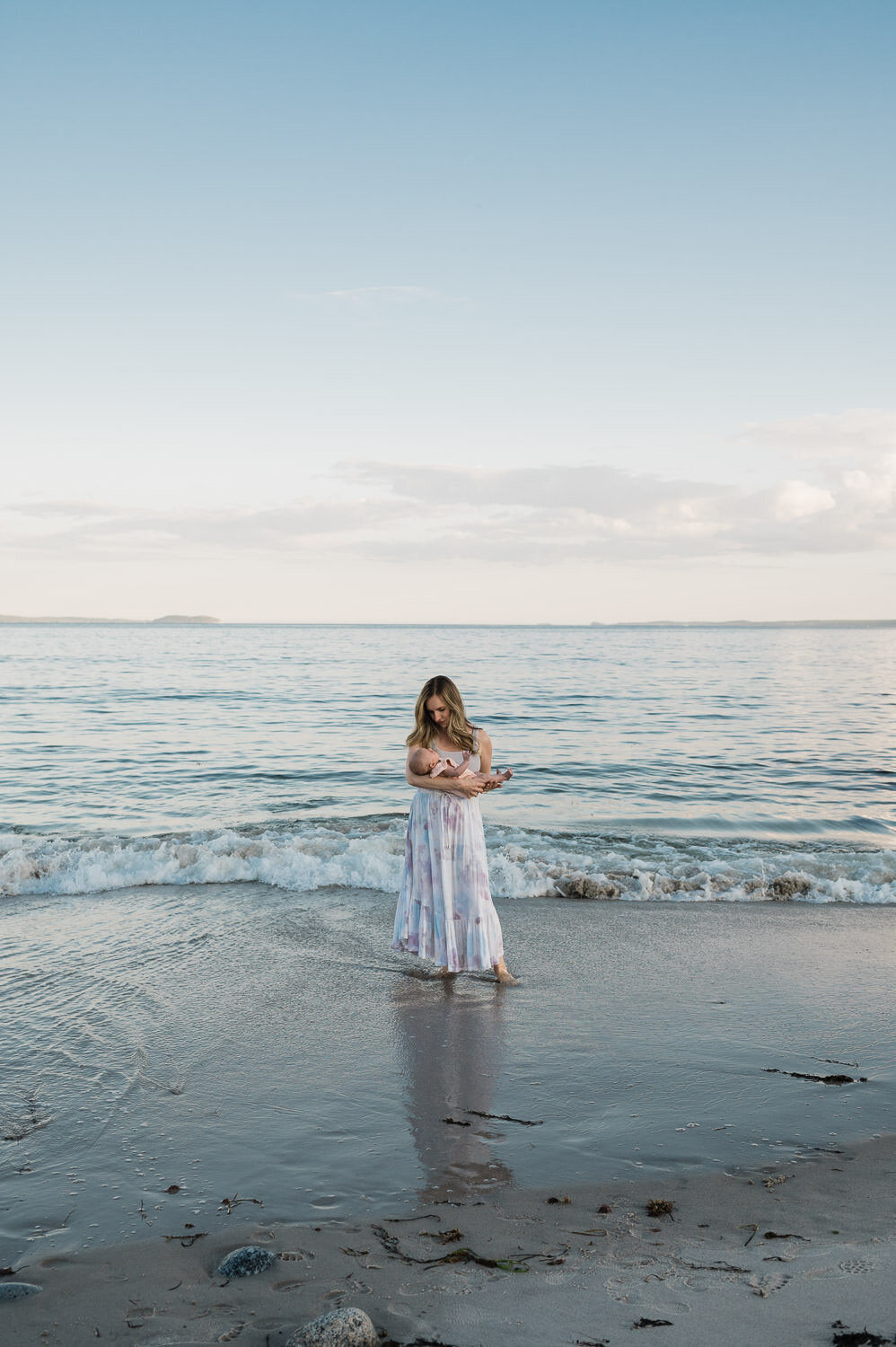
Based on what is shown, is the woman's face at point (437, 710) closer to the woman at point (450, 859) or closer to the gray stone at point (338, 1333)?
the woman at point (450, 859)

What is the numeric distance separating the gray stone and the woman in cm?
352

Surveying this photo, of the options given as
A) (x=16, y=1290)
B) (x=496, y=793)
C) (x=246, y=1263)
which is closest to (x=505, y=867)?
(x=496, y=793)

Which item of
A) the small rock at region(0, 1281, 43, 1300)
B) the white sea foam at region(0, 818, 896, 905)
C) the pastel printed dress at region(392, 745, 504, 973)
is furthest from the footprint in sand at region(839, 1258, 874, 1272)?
the white sea foam at region(0, 818, 896, 905)

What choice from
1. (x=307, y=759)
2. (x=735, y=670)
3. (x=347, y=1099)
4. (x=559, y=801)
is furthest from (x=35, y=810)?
(x=735, y=670)

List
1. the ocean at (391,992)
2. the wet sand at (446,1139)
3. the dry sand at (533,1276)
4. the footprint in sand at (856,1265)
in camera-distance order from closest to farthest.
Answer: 1. the dry sand at (533,1276)
2. the wet sand at (446,1139)
3. the footprint in sand at (856,1265)
4. the ocean at (391,992)

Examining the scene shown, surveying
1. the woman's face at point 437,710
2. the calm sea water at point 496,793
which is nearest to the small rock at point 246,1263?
the woman's face at point 437,710

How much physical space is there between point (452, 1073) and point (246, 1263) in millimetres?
1843

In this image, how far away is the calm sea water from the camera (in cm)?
948

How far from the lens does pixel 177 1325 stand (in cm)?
279

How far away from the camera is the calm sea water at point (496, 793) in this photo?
948cm

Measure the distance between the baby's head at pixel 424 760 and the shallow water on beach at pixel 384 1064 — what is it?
150cm

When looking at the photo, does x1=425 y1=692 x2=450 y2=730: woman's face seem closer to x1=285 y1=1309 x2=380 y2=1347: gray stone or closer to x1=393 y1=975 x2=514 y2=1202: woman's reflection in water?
x1=393 y1=975 x2=514 y2=1202: woman's reflection in water

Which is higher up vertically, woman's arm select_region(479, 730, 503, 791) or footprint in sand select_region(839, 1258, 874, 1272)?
woman's arm select_region(479, 730, 503, 791)

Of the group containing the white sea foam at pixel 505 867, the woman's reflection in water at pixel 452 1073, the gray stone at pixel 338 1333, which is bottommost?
the white sea foam at pixel 505 867
